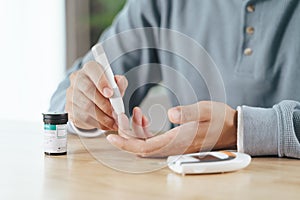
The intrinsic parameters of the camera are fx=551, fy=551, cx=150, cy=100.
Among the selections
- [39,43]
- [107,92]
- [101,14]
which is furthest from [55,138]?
[101,14]

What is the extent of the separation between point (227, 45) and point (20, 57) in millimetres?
1447

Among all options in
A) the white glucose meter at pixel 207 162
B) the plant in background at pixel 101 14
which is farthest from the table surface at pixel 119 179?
the plant in background at pixel 101 14

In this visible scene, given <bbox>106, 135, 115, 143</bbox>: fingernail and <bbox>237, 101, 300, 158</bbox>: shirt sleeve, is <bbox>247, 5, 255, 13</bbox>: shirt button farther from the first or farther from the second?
<bbox>106, 135, 115, 143</bbox>: fingernail

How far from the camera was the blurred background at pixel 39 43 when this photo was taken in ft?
8.46

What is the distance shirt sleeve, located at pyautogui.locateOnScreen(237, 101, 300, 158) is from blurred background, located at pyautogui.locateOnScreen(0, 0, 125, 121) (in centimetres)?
172

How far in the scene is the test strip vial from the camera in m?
1.00

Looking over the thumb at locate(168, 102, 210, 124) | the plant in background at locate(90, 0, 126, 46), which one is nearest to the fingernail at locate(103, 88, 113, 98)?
the thumb at locate(168, 102, 210, 124)

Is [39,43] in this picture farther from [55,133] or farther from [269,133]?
[269,133]

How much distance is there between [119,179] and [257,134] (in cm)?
30

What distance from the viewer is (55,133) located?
999mm

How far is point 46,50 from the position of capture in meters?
2.79

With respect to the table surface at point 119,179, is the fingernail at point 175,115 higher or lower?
higher

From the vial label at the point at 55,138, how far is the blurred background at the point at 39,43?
1.58 metres

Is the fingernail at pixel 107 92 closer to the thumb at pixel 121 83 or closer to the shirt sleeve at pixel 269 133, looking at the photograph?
the thumb at pixel 121 83
